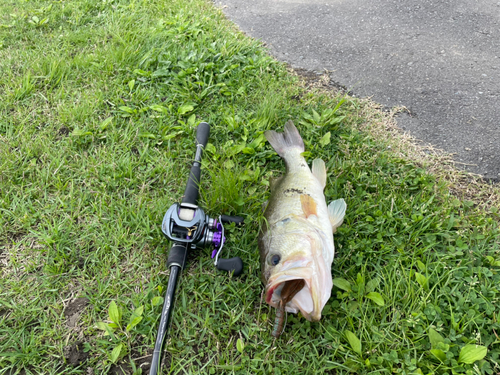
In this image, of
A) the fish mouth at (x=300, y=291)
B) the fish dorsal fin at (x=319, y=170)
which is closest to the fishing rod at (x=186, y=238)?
the fish mouth at (x=300, y=291)

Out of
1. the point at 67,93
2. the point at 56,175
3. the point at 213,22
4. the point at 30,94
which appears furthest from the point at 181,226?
the point at 213,22

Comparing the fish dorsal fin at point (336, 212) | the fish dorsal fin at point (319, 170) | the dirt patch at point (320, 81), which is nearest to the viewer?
the fish dorsal fin at point (336, 212)

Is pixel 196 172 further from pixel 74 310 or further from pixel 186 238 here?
pixel 74 310

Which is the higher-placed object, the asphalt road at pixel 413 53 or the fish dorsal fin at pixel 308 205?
the asphalt road at pixel 413 53

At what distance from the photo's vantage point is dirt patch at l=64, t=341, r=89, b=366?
7.08 ft

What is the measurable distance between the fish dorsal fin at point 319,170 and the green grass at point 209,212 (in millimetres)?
132

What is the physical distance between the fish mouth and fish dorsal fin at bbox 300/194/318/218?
49 cm

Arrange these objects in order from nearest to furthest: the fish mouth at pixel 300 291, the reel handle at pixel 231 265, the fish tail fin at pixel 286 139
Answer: the fish mouth at pixel 300 291 → the reel handle at pixel 231 265 → the fish tail fin at pixel 286 139

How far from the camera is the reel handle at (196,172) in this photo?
275 cm

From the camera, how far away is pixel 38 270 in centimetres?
259

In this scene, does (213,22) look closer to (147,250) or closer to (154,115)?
(154,115)

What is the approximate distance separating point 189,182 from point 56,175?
1378 millimetres

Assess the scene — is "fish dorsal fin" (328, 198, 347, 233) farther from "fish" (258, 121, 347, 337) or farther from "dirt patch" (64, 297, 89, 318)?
"dirt patch" (64, 297, 89, 318)

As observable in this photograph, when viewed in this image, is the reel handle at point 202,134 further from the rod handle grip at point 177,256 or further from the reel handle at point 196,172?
the rod handle grip at point 177,256
